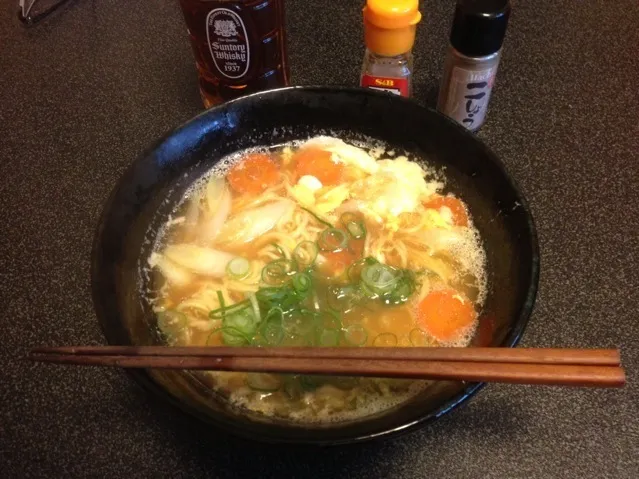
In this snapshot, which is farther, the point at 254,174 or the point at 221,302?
the point at 254,174

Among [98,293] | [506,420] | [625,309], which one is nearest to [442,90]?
[625,309]

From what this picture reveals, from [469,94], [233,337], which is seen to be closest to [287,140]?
[469,94]

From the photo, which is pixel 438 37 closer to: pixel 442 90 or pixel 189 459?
pixel 442 90

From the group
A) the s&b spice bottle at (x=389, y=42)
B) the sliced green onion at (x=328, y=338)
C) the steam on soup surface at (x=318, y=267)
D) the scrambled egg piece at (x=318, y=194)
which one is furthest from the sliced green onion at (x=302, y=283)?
the s&b spice bottle at (x=389, y=42)

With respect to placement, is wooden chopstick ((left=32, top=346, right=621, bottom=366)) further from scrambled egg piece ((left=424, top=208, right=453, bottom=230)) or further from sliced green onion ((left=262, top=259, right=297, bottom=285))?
scrambled egg piece ((left=424, top=208, right=453, bottom=230))

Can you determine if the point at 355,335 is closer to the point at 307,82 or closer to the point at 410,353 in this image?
the point at 410,353
